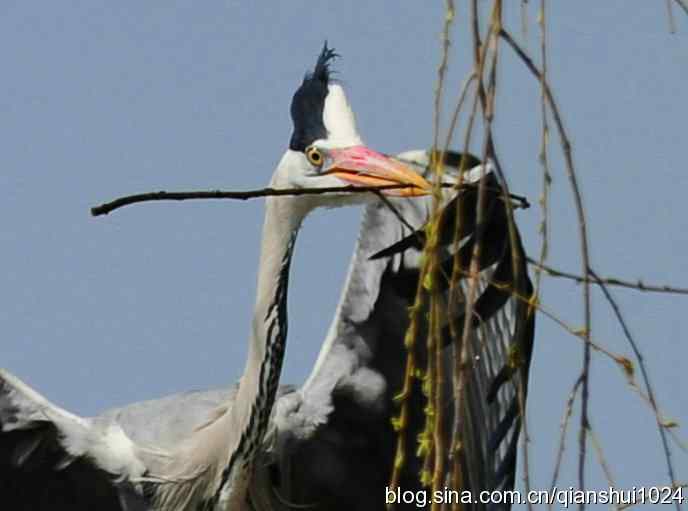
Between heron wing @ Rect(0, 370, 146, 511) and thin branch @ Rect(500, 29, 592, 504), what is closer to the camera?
thin branch @ Rect(500, 29, 592, 504)

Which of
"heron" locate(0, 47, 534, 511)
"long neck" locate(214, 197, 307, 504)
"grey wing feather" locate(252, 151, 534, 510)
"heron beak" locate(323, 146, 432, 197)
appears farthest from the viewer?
"long neck" locate(214, 197, 307, 504)

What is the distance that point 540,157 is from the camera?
1935mm

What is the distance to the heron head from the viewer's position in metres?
4.50

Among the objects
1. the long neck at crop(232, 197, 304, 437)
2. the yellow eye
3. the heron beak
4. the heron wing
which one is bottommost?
the heron wing

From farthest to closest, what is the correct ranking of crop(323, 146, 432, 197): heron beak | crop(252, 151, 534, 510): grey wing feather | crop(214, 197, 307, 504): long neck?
crop(214, 197, 307, 504): long neck
crop(252, 151, 534, 510): grey wing feather
crop(323, 146, 432, 197): heron beak

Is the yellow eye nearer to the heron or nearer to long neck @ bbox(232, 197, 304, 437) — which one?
the heron

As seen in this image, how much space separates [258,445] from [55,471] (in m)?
0.51

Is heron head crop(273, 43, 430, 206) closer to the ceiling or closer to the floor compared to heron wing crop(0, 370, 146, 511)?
closer to the ceiling

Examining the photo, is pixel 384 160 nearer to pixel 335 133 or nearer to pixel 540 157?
pixel 335 133

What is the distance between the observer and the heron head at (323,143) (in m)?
4.50

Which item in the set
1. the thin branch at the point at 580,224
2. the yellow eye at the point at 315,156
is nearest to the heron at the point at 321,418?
the yellow eye at the point at 315,156

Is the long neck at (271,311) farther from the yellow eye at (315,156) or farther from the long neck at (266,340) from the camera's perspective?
the yellow eye at (315,156)

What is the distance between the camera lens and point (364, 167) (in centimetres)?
443

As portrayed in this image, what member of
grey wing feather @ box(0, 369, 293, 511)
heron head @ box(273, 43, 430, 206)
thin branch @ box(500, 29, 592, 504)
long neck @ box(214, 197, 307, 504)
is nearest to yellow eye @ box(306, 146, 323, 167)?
heron head @ box(273, 43, 430, 206)
